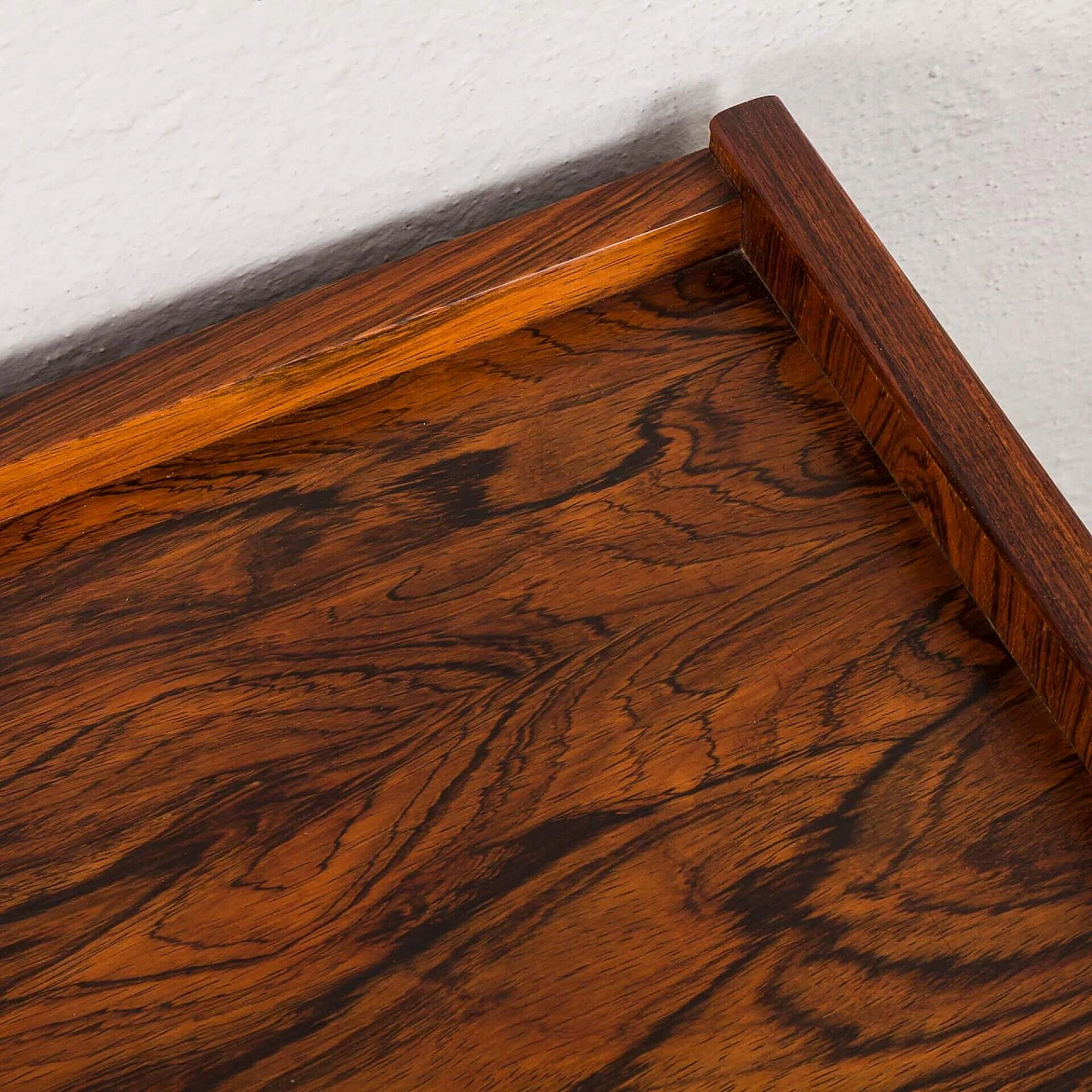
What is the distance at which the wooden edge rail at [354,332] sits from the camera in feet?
1.68

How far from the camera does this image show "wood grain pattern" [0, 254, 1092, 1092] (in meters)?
0.41

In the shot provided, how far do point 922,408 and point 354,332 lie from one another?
260 millimetres

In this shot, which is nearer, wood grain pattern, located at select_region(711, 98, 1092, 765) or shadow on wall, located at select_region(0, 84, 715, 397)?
wood grain pattern, located at select_region(711, 98, 1092, 765)

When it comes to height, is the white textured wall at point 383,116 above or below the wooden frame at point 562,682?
above

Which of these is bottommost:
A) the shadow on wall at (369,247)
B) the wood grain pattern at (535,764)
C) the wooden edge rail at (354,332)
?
the wood grain pattern at (535,764)

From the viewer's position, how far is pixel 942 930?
0.42m

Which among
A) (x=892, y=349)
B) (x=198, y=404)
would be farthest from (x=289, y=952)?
(x=892, y=349)

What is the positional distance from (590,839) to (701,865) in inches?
1.7

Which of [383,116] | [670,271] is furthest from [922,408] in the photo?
[383,116]

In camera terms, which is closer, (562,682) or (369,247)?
(562,682)

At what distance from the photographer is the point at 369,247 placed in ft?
1.97

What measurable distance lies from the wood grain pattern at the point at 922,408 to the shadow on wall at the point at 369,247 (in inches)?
2.6

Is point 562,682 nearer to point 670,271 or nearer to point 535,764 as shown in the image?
point 535,764

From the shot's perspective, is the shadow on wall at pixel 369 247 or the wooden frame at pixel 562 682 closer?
the wooden frame at pixel 562 682
